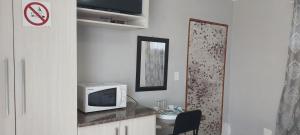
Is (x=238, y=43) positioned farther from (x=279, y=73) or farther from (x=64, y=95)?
(x=64, y=95)

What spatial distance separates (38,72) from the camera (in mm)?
1630

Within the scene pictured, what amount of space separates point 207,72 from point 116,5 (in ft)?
5.86

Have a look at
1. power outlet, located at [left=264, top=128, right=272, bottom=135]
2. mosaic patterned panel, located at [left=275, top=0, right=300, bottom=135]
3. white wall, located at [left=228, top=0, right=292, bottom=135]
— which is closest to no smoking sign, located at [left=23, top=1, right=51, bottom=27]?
mosaic patterned panel, located at [left=275, top=0, right=300, bottom=135]

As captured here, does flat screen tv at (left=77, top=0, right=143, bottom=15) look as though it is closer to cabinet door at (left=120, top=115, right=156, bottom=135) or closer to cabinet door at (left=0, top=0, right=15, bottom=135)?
cabinet door at (left=0, top=0, right=15, bottom=135)

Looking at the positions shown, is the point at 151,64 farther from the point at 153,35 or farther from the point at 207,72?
the point at 207,72

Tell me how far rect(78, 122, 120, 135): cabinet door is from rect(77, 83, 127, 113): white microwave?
Answer: 10.1 inches

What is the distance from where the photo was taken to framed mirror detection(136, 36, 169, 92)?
272 centimetres

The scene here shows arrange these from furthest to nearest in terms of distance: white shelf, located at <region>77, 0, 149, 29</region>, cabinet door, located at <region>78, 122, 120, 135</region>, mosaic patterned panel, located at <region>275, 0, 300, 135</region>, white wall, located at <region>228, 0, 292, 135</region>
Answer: white wall, located at <region>228, 0, 292, 135</region> → mosaic patterned panel, located at <region>275, 0, 300, 135</region> → white shelf, located at <region>77, 0, 149, 29</region> → cabinet door, located at <region>78, 122, 120, 135</region>

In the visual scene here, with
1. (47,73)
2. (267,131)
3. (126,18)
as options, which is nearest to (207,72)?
(267,131)

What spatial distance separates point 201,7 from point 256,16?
2.65 feet

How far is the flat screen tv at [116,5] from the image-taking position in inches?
79.6

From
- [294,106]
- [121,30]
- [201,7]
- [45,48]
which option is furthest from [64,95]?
[294,106]

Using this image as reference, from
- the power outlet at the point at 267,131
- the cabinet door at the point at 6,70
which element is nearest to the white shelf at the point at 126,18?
the cabinet door at the point at 6,70

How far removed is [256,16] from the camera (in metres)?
3.34
